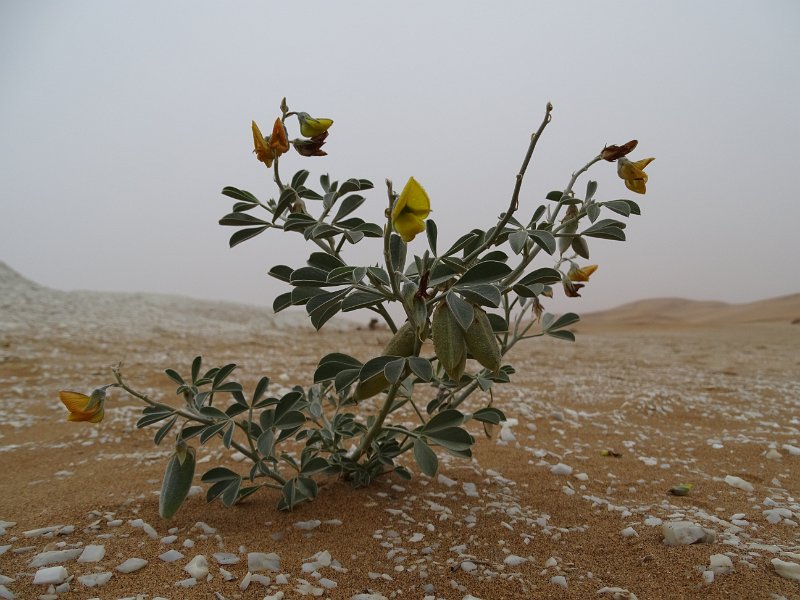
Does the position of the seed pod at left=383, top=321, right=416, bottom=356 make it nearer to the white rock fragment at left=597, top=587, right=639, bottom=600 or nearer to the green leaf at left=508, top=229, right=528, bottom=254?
the green leaf at left=508, top=229, right=528, bottom=254

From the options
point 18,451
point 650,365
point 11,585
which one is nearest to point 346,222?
point 11,585

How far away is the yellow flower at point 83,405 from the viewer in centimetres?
134

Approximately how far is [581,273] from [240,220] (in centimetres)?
95

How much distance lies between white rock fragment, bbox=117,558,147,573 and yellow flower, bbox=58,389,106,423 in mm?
359

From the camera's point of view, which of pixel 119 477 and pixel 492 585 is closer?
pixel 492 585

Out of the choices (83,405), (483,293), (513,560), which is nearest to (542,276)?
(483,293)

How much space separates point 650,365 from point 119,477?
Answer: 500 cm

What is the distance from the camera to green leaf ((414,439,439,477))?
4.26 ft

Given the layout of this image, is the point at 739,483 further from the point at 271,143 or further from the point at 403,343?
the point at 271,143

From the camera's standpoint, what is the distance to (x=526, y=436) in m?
2.69

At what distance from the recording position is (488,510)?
175cm

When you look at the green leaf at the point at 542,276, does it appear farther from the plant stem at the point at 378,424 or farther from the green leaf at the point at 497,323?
the plant stem at the point at 378,424

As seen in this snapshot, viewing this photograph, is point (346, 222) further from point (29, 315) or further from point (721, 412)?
point (29, 315)

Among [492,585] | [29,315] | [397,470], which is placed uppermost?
[29,315]
